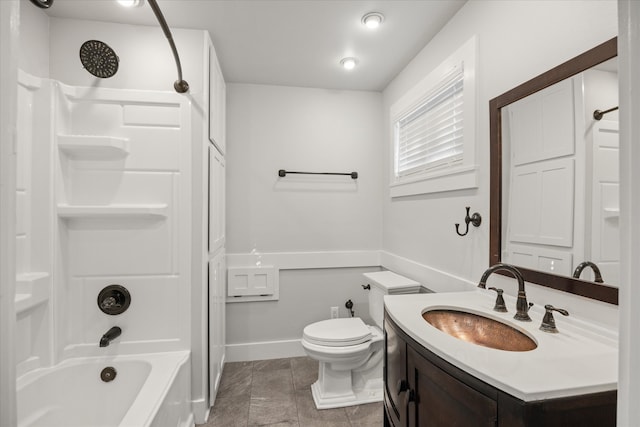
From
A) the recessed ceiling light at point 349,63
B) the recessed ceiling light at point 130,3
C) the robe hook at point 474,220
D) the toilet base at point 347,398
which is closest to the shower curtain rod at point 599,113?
the robe hook at point 474,220

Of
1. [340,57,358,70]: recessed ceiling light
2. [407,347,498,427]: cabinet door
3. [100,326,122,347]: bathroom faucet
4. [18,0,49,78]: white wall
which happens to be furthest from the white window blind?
[18,0,49,78]: white wall

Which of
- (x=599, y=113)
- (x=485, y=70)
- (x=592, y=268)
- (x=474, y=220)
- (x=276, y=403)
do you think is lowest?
(x=276, y=403)

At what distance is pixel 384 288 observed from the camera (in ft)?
6.78

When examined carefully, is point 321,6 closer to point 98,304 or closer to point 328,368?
point 98,304

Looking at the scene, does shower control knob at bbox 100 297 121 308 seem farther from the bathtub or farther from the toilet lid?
the toilet lid

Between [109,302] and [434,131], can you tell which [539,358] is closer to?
[434,131]

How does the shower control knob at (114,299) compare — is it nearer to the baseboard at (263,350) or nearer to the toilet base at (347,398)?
the baseboard at (263,350)

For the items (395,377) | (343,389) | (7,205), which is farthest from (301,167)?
(7,205)

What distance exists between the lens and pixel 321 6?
5.45 ft

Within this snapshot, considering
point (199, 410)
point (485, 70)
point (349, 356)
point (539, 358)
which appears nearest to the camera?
point (539, 358)

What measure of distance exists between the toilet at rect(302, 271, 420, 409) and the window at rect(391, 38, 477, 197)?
0.75 meters

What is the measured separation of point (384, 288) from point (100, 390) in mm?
1779

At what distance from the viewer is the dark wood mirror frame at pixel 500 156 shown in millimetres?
973

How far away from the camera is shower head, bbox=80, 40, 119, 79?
5.31 ft
